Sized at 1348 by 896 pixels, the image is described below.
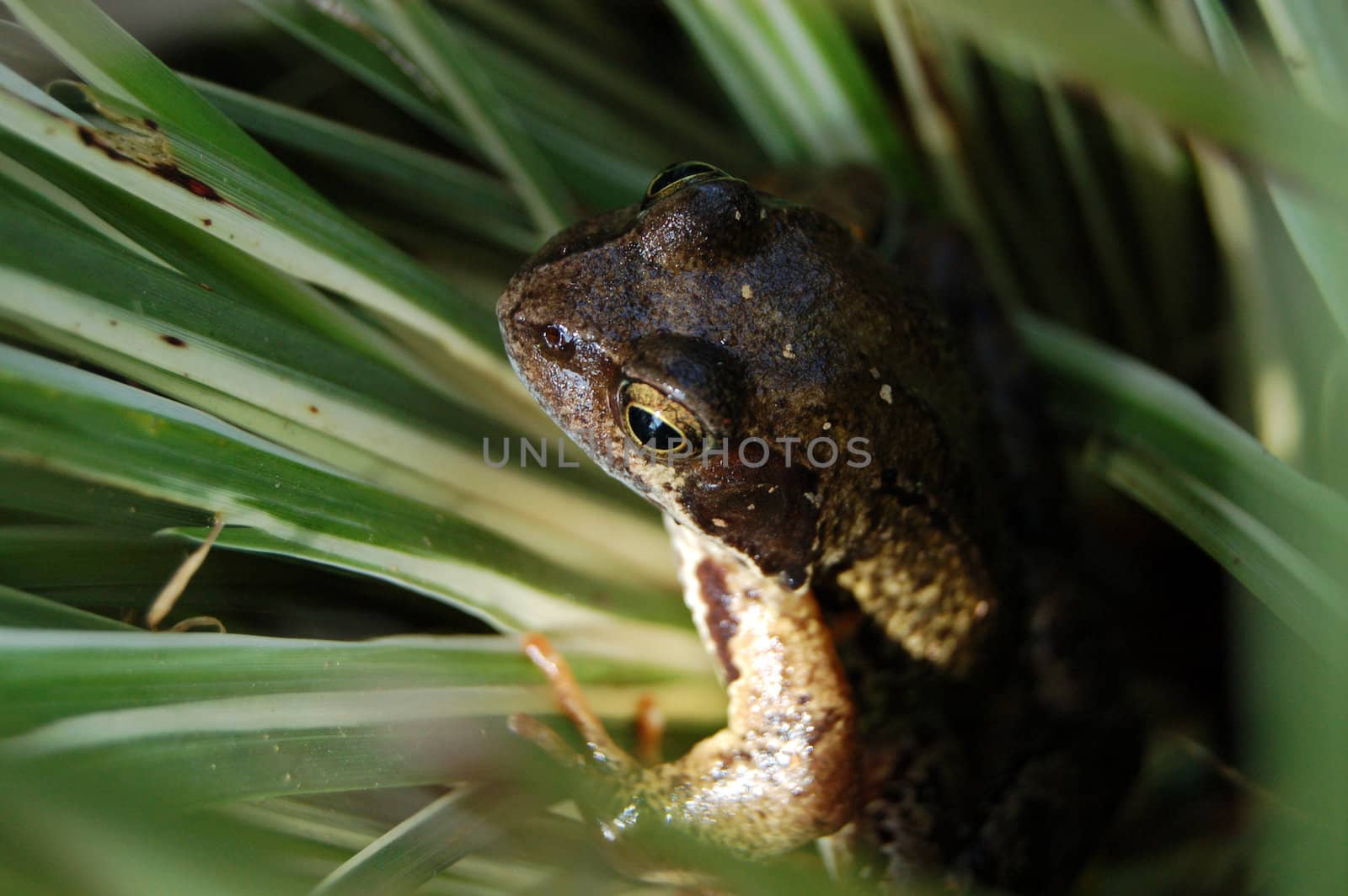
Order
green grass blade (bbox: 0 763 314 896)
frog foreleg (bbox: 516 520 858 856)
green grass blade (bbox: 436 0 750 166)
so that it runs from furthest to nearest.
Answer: green grass blade (bbox: 436 0 750 166), frog foreleg (bbox: 516 520 858 856), green grass blade (bbox: 0 763 314 896)

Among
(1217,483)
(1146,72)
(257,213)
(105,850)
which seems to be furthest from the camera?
(1217,483)

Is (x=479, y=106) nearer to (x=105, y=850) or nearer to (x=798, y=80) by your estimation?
(x=798, y=80)

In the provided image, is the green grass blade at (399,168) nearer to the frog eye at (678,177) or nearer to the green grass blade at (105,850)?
the frog eye at (678,177)

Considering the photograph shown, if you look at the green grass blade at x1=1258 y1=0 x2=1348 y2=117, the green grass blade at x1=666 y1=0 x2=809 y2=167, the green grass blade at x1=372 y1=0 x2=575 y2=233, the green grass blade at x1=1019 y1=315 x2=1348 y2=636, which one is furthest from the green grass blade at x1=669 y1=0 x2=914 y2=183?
the green grass blade at x1=1258 y1=0 x2=1348 y2=117

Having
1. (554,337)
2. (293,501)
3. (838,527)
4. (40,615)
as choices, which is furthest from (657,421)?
(40,615)

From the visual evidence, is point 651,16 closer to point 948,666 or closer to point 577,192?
point 577,192

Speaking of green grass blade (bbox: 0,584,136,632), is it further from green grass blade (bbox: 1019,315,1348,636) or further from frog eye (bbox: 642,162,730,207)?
green grass blade (bbox: 1019,315,1348,636)

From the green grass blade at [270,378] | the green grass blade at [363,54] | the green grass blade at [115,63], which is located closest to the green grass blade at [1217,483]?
the green grass blade at [270,378]
